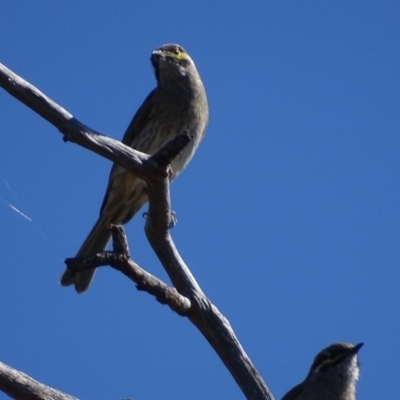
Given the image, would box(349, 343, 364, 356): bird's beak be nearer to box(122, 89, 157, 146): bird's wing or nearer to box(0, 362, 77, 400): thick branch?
box(0, 362, 77, 400): thick branch

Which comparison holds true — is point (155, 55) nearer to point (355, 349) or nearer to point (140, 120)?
point (140, 120)

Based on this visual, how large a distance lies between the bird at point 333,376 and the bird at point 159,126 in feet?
8.55

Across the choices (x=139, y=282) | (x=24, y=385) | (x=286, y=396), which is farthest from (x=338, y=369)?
(x=24, y=385)

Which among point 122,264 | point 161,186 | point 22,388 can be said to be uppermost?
point 161,186

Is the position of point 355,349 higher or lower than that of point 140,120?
lower

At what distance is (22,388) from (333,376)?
230 centimetres

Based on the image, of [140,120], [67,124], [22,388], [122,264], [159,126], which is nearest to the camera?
[22,388]

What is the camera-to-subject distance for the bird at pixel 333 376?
6586 mm

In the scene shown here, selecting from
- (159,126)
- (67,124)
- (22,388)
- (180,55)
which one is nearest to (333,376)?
(22,388)

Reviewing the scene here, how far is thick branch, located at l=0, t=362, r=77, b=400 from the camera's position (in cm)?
518

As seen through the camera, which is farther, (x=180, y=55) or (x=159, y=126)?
(x=180, y=55)

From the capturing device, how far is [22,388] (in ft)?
17.0

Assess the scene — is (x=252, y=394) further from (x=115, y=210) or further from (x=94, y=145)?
(x=115, y=210)

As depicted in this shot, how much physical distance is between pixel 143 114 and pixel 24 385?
4.70 meters
